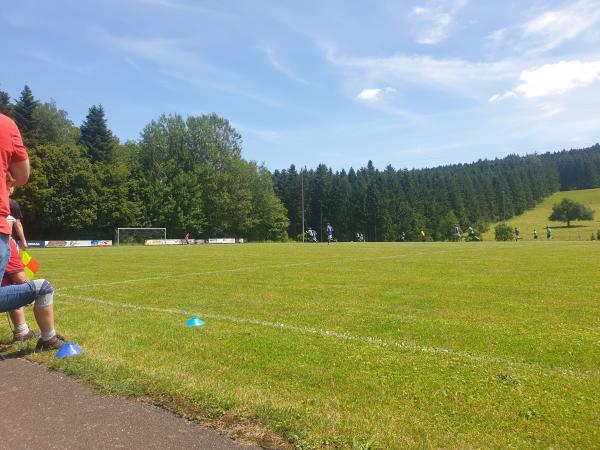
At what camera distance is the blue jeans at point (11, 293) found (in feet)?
13.9

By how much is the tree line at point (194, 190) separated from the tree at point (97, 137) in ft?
0.49

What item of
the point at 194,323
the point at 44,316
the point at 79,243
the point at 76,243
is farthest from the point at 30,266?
the point at 79,243

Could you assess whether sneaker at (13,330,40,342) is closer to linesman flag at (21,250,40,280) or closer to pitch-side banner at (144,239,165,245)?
linesman flag at (21,250,40,280)

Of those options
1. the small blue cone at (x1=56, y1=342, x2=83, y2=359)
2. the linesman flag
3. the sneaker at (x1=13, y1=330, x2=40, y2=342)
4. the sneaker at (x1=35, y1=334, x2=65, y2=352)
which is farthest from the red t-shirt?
the linesman flag

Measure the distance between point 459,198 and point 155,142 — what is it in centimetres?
7905

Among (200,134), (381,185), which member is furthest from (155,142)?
(381,185)

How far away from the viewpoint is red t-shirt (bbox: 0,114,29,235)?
412 cm

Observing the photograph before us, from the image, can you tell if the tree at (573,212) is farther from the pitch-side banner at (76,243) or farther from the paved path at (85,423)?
the paved path at (85,423)

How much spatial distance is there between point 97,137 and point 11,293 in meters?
70.7

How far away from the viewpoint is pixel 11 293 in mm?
4660

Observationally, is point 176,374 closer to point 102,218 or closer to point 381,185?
point 102,218

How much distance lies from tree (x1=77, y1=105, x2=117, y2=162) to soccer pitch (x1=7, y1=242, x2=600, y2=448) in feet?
210

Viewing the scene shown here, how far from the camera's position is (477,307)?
8.02 m

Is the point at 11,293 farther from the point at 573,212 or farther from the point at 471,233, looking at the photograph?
the point at 573,212
